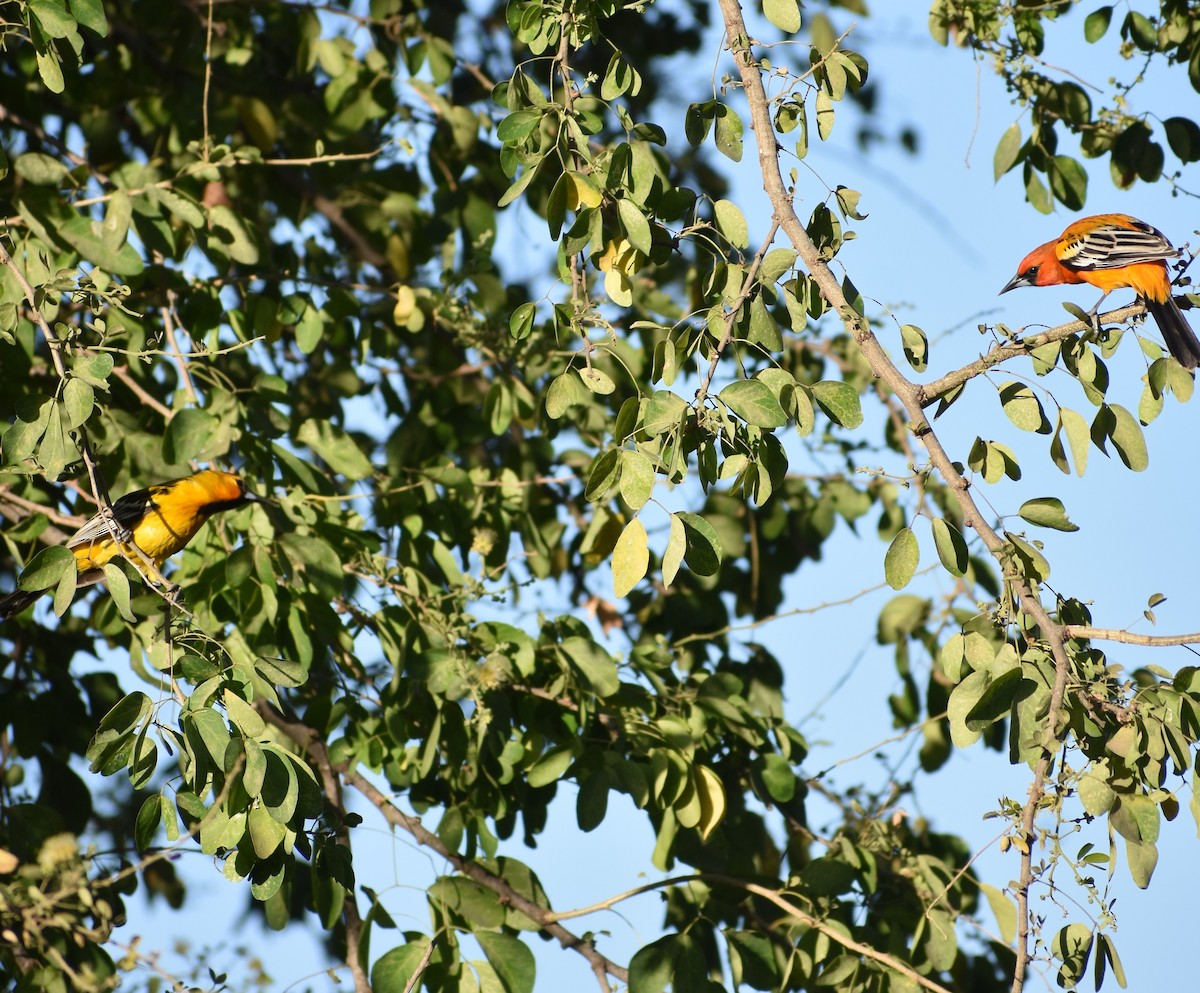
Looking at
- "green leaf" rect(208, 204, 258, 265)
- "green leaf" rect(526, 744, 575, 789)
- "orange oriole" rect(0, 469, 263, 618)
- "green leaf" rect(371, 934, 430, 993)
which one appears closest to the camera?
"green leaf" rect(371, 934, 430, 993)

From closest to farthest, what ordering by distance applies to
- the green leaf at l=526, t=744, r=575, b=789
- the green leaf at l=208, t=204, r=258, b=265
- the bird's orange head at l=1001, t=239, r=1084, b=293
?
the green leaf at l=526, t=744, r=575, b=789, the green leaf at l=208, t=204, r=258, b=265, the bird's orange head at l=1001, t=239, r=1084, b=293

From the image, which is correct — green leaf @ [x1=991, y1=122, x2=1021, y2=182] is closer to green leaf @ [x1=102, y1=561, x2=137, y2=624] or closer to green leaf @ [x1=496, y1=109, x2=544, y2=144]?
green leaf @ [x1=496, y1=109, x2=544, y2=144]

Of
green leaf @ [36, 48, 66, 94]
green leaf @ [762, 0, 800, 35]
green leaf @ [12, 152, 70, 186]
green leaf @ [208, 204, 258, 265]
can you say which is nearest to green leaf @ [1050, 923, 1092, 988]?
green leaf @ [762, 0, 800, 35]

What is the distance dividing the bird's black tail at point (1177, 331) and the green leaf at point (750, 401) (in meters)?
1.01

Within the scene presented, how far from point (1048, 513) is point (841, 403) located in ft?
1.26

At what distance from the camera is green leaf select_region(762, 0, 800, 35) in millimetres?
2115

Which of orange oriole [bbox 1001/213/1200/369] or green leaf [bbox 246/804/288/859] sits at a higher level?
orange oriole [bbox 1001/213/1200/369]

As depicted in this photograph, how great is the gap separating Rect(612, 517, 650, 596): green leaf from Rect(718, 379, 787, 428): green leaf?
22 centimetres

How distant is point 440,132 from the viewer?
422 centimetres

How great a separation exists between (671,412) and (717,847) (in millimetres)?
1752

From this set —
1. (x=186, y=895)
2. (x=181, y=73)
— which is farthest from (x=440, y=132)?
(x=186, y=895)

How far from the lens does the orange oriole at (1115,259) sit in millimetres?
3019

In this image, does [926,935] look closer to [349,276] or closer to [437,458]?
[437,458]

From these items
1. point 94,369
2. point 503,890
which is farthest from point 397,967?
point 94,369
